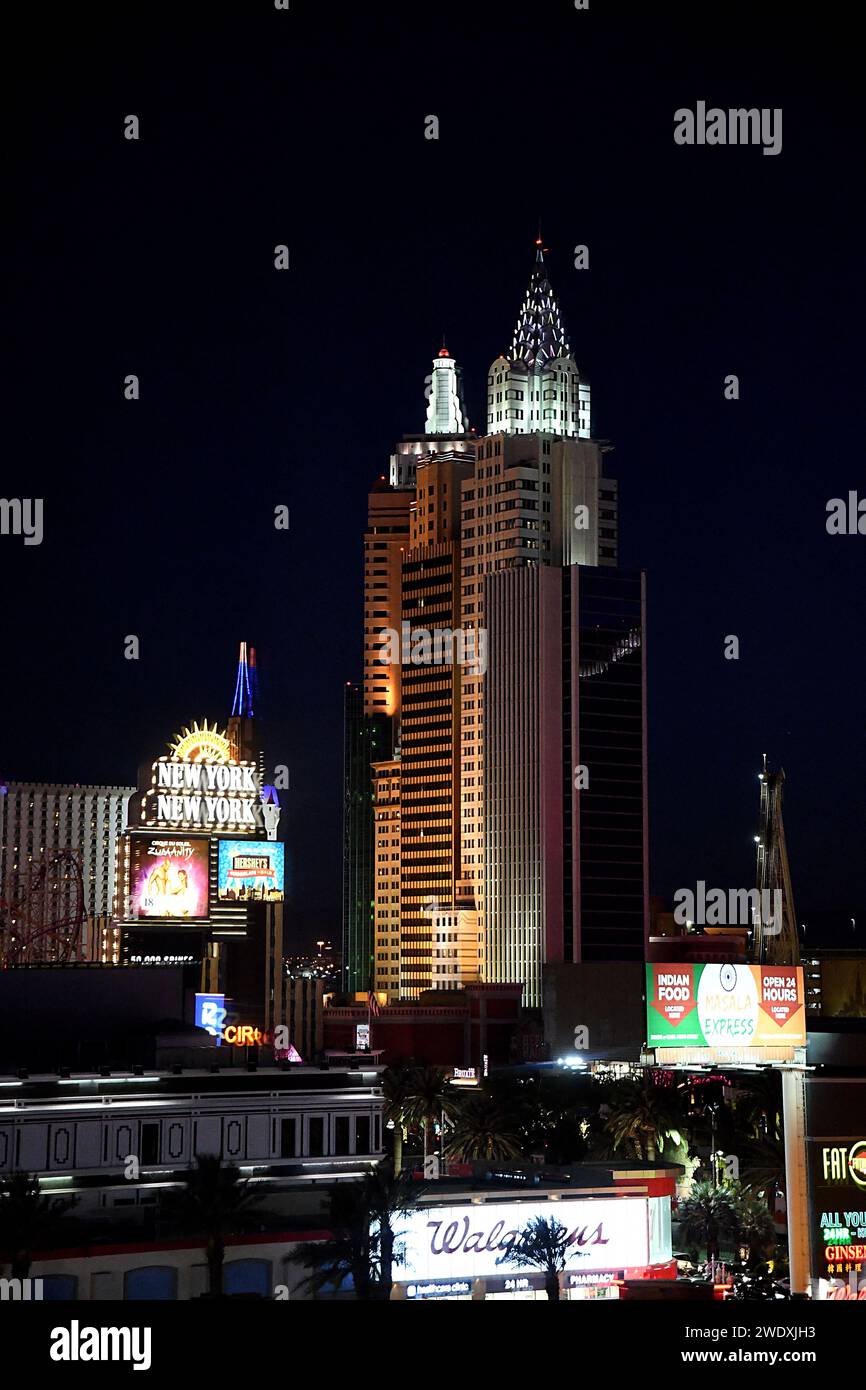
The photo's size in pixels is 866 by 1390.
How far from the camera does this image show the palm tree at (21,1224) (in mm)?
48062

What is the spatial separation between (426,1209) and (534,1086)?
6910 cm

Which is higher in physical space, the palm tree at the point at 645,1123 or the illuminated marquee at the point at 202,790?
the illuminated marquee at the point at 202,790

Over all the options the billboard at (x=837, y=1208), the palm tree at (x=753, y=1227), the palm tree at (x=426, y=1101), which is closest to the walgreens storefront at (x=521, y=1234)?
the billboard at (x=837, y=1208)

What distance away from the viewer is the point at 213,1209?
51.4 m

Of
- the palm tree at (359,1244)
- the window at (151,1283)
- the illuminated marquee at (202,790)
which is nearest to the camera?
the window at (151,1283)

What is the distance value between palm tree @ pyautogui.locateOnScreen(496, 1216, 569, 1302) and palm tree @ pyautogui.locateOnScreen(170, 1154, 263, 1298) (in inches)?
424

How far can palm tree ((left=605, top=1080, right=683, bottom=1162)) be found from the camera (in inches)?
3880

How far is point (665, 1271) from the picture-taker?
6394 centimetres

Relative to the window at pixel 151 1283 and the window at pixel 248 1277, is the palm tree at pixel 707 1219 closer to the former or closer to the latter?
the window at pixel 248 1277

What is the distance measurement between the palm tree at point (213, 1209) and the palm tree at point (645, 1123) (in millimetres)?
49009

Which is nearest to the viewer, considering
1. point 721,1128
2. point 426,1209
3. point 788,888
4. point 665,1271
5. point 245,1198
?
point 245,1198

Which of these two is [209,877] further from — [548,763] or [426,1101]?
[426,1101]
